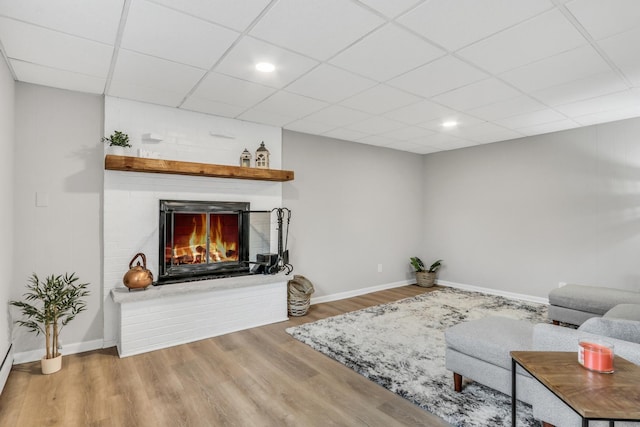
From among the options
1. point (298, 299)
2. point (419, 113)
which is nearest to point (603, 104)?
point (419, 113)

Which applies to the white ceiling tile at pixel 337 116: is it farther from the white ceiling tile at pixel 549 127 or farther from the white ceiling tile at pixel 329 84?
the white ceiling tile at pixel 549 127

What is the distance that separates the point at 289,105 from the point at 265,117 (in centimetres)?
58

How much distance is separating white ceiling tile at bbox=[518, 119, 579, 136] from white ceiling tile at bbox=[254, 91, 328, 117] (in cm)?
309

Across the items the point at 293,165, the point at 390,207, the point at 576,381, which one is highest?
the point at 293,165

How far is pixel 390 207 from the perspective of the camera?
6.12 metres

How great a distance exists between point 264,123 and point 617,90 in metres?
3.86

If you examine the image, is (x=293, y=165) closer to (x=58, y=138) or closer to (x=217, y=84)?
(x=217, y=84)

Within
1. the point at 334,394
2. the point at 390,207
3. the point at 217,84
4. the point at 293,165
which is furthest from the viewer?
the point at 390,207

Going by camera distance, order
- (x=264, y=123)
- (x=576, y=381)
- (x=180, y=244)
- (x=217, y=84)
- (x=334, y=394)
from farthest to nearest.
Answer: (x=264, y=123), (x=180, y=244), (x=217, y=84), (x=334, y=394), (x=576, y=381)

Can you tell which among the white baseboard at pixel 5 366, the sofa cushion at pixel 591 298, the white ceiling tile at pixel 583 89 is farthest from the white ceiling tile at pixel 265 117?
the sofa cushion at pixel 591 298

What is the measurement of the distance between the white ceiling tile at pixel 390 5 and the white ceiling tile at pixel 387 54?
6.0 inches

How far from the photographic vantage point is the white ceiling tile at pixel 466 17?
1.94m

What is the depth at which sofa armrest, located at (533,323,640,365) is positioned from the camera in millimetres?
1610

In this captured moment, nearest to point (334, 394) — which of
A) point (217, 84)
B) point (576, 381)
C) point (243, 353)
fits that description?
point (243, 353)
